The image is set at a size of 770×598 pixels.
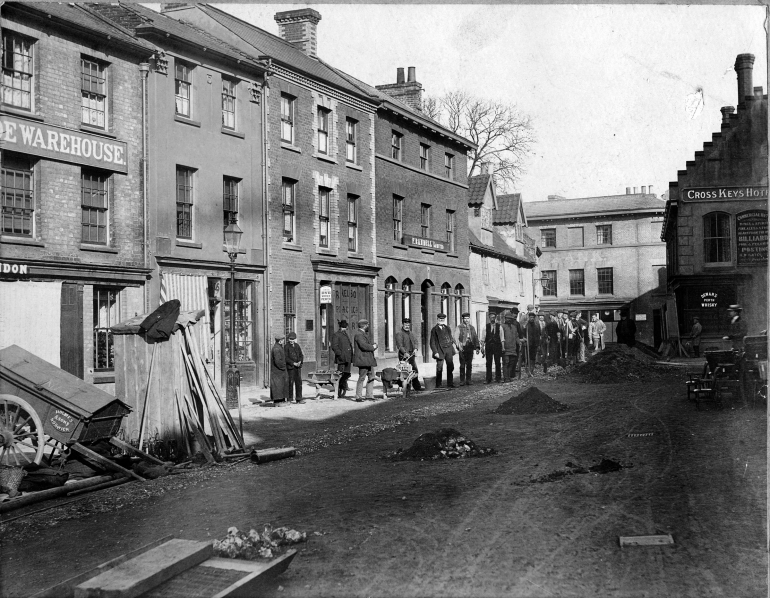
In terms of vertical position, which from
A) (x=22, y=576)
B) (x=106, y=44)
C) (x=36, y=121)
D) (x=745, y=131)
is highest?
(x=106, y=44)

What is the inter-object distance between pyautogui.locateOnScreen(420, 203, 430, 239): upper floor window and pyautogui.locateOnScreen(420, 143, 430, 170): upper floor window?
5.08ft

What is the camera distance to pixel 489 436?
37.7 ft

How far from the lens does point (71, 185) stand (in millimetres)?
16250

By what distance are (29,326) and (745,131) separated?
13.8m

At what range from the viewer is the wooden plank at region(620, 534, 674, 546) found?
5789 millimetres

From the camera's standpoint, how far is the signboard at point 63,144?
1455cm

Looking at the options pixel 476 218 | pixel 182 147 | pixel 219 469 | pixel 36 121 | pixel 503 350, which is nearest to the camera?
pixel 219 469

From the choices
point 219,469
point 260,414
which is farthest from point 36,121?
point 219,469

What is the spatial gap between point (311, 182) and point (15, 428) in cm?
1730

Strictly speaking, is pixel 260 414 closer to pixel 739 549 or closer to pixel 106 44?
pixel 106 44

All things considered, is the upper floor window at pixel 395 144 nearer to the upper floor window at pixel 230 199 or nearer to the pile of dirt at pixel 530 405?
the upper floor window at pixel 230 199

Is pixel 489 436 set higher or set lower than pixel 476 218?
lower

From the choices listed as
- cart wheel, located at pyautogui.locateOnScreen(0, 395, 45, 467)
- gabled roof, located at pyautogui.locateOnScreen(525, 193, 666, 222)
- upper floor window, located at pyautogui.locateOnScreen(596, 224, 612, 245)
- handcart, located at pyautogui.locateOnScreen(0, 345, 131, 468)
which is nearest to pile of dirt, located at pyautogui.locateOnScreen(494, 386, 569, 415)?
handcart, located at pyautogui.locateOnScreen(0, 345, 131, 468)

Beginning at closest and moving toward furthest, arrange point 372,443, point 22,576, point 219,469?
point 22,576 < point 219,469 < point 372,443
